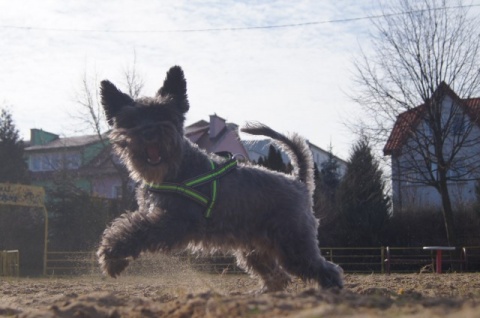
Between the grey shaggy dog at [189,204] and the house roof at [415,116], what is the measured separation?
1607 centimetres

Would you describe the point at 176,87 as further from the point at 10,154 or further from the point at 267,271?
the point at 10,154

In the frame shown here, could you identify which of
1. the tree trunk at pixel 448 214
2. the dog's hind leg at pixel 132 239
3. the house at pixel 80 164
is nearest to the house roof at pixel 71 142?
the house at pixel 80 164

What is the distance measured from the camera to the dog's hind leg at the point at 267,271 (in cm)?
746

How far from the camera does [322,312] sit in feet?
12.4

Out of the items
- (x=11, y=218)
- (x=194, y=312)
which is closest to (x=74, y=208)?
(x=11, y=218)

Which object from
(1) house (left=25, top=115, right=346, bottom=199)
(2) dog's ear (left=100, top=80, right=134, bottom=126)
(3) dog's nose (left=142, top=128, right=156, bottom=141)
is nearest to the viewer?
(3) dog's nose (left=142, top=128, right=156, bottom=141)

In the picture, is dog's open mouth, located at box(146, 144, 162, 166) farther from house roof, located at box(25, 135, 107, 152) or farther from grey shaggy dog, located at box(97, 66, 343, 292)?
house roof, located at box(25, 135, 107, 152)

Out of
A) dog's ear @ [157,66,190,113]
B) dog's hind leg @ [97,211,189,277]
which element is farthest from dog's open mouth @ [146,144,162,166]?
dog's ear @ [157,66,190,113]

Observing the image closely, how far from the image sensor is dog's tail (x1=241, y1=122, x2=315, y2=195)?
794 centimetres

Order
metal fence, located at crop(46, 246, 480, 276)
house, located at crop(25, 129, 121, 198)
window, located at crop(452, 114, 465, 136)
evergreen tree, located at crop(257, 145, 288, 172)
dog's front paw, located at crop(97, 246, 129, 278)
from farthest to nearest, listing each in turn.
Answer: house, located at crop(25, 129, 121, 198) < evergreen tree, located at crop(257, 145, 288, 172) < window, located at crop(452, 114, 465, 136) < metal fence, located at crop(46, 246, 480, 276) < dog's front paw, located at crop(97, 246, 129, 278)

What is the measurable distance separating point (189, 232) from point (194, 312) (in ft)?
6.88

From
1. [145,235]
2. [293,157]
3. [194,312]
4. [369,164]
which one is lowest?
[194,312]

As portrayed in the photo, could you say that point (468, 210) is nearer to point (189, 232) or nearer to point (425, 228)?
point (425, 228)

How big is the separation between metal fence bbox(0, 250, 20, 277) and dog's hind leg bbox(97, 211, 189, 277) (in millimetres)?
15936
